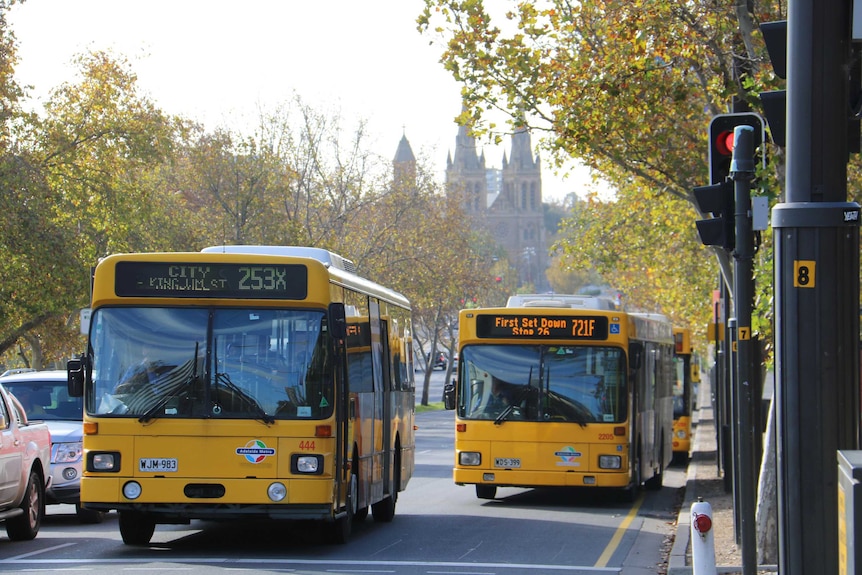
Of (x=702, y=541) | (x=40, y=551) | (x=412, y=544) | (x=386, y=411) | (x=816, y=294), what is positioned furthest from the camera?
(x=386, y=411)

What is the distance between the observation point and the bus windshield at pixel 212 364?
12.5 m

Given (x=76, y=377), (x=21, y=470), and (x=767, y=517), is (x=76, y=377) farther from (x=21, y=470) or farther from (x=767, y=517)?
(x=767, y=517)

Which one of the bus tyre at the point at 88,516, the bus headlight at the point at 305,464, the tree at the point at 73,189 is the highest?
the tree at the point at 73,189

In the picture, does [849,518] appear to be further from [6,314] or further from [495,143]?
[6,314]

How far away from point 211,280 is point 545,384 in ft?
23.4

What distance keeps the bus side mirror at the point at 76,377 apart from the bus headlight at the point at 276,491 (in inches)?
74.6

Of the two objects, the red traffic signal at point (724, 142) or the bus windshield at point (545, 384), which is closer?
the red traffic signal at point (724, 142)

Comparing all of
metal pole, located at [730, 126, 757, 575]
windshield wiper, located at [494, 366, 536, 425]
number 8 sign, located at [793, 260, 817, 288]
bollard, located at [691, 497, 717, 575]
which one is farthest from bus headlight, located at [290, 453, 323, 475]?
windshield wiper, located at [494, 366, 536, 425]

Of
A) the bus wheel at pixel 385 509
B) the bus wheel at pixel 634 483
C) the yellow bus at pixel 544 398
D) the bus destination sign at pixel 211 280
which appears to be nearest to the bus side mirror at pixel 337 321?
the bus destination sign at pixel 211 280

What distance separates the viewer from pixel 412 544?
46.1 ft

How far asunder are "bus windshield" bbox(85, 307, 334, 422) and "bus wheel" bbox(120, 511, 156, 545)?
129 cm

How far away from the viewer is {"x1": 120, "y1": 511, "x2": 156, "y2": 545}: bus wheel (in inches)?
521

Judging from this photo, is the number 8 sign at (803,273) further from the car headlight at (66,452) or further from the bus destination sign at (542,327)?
the bus destination sign at (542,327)

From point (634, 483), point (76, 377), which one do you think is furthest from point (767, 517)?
point (634, 483)
